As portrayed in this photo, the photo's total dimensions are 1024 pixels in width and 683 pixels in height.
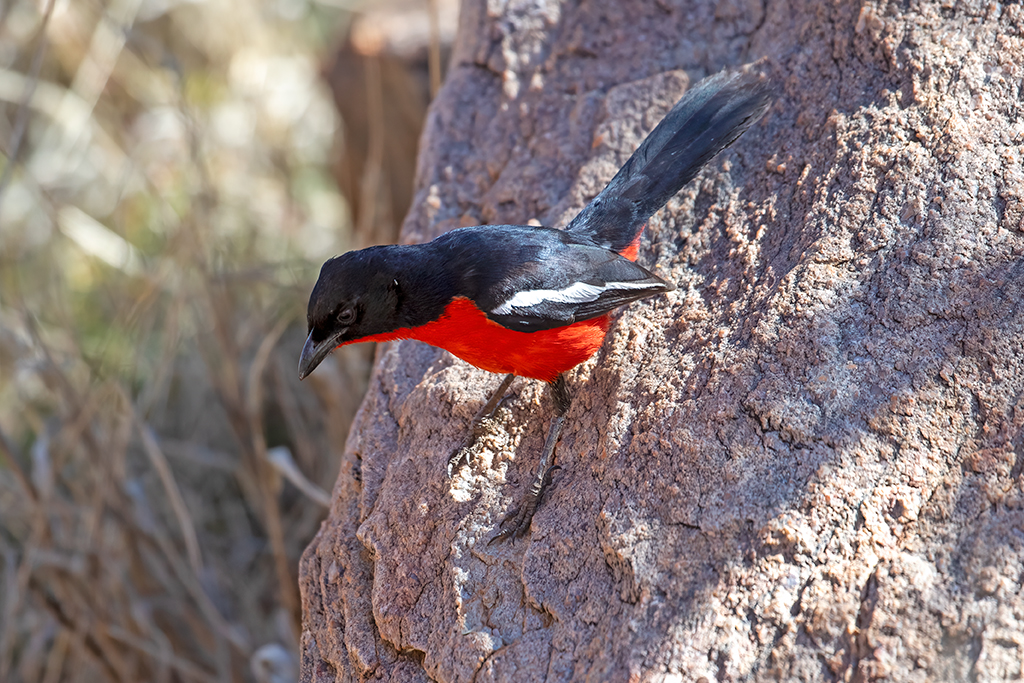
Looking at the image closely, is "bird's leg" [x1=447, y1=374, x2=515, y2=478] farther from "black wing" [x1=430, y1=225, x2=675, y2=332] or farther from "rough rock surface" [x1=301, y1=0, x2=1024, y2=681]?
"black wing" [x1=430, y1=225, x2=675, y2=332]

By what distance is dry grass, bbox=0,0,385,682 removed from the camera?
3049 millimetres

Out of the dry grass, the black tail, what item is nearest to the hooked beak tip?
the dry grass

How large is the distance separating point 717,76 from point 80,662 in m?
3.06

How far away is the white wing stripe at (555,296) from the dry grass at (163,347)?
116 cm

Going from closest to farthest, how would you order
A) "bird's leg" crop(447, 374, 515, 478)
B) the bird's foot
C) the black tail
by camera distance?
the bird's foot < "bird's leg" crop(447, 374, 515, 478) < the black tail

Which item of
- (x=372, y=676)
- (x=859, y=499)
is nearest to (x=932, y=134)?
(x=859, y=499)

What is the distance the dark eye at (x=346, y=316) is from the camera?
2.31 meters

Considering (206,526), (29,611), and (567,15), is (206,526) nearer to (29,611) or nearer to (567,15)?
(29,611)

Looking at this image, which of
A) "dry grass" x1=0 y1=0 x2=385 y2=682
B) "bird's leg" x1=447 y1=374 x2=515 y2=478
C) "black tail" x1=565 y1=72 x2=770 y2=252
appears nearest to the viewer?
"bird's leg" x1=447 y1=374 x2=515 y2=478

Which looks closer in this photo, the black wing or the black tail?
the black wing

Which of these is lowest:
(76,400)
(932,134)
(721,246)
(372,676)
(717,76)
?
(372,676)

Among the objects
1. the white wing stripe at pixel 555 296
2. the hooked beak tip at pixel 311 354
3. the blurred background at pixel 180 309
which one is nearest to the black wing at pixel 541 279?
the white wing stripe at pixel 555 296

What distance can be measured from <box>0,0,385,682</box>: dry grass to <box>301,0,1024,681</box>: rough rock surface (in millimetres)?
1019

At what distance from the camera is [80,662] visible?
120 inches
